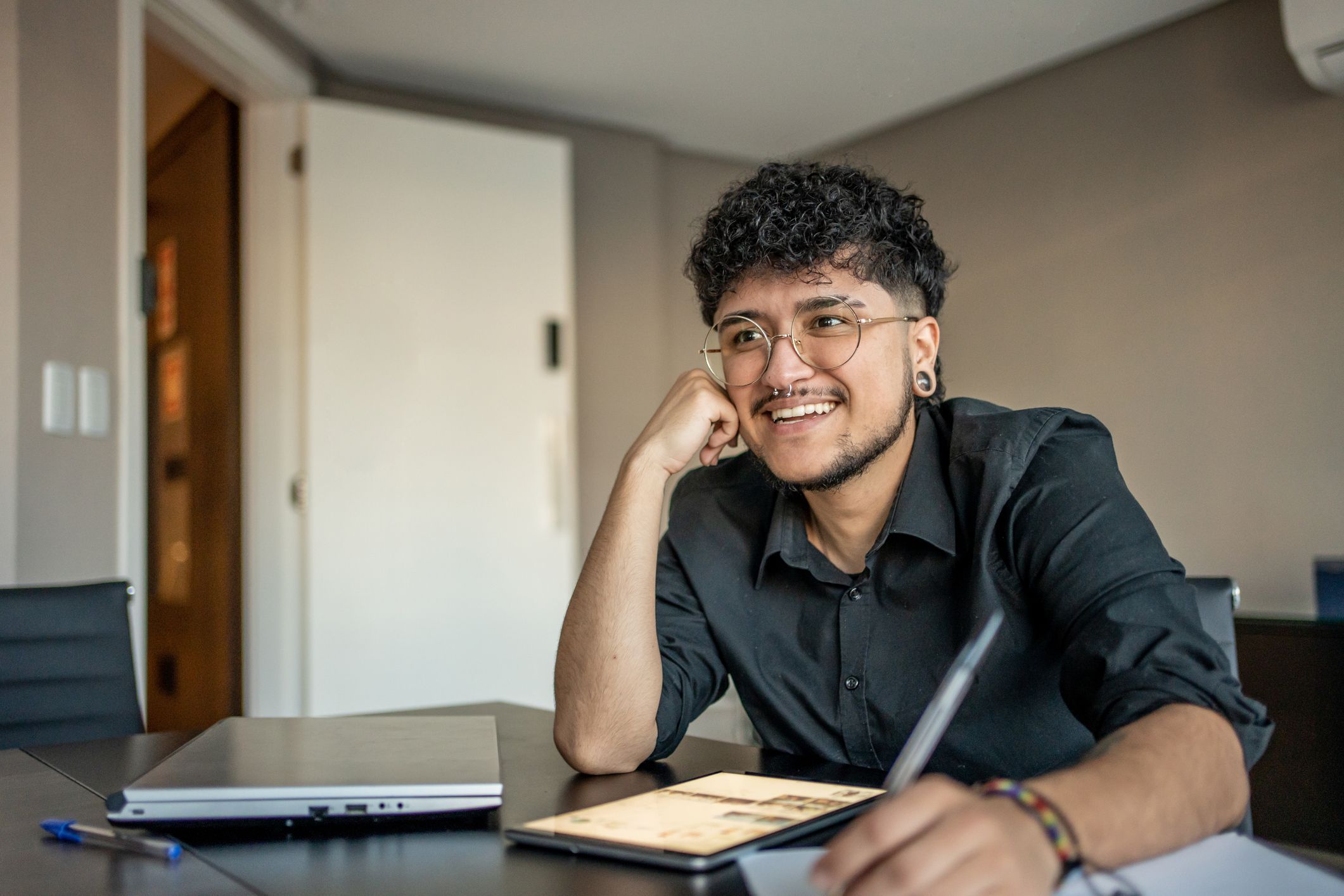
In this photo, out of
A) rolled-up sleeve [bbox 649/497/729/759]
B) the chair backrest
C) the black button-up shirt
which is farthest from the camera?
rolled-up sleeve [bbox 649/497/729/759]

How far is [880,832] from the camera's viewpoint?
56cm

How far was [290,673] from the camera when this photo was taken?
331 cm

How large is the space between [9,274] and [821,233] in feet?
5.99

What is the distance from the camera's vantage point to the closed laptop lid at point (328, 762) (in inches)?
32.1

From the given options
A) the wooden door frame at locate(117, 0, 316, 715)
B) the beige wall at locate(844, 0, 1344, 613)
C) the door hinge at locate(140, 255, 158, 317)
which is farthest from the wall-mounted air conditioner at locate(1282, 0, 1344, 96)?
the door hinge at locate(140, 255, 158, 317)

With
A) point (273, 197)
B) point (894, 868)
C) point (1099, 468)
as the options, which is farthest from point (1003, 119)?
point (894, 868)

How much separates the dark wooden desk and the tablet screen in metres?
0.03

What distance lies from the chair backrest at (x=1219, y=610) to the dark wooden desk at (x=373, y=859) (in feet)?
1.37

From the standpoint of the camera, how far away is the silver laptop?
801 millimetres

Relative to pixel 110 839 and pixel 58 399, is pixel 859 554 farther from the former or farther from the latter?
pixel 58 399

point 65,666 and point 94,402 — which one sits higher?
point 94,402

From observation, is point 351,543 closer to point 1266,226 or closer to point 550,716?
point 550,716

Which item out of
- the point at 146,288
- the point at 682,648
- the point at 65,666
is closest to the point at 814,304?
the point at 682,648

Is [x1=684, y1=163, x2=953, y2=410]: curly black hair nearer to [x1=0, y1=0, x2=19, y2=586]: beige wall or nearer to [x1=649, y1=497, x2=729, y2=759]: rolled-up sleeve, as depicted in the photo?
[x1=649, y1=497, x2=729, y2=759]: rolled-up sleeve
